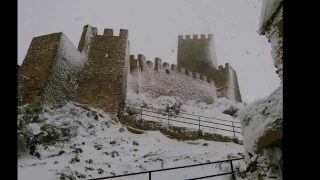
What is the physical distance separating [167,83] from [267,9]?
53.3 feet

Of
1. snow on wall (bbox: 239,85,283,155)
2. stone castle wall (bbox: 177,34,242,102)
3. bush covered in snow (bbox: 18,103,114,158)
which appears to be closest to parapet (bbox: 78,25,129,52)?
bush covered in snow (bbox: 18,103,114,158)

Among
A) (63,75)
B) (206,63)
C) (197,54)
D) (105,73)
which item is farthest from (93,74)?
(197,54)

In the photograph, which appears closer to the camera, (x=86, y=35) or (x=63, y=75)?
(x=63, y=75)

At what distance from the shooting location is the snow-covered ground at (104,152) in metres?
7.15

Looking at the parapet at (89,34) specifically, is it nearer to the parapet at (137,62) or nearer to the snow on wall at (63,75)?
the snow on wall at (63,75)

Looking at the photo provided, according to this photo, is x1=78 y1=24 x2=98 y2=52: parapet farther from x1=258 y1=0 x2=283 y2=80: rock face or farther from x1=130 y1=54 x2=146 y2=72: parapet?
x1=258 y1=0 x2=283 y2=80: rock face

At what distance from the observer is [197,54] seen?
32375 millimetres

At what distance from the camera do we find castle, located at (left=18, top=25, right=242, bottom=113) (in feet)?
39.2

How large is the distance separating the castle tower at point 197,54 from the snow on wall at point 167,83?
6783 mm

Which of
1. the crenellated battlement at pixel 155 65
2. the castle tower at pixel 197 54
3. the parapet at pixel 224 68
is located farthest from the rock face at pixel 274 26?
the castle tower at pixel 197 54

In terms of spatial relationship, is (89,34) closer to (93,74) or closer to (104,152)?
(93,74)

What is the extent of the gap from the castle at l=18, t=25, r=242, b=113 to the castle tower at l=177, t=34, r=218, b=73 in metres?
8.22

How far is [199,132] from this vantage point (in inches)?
461
